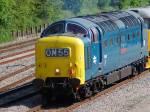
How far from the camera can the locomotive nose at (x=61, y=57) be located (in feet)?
63.4

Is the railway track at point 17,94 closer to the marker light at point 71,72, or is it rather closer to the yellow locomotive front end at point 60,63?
the yellow locomotive front end at point 60,63

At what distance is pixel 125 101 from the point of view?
20000mm

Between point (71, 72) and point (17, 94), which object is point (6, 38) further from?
point (71, 72)

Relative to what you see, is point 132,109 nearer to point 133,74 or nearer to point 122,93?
point 122,93

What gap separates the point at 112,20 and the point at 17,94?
5.07m

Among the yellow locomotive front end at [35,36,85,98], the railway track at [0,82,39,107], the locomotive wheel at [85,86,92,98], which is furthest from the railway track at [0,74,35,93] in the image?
the locomotive wheel at [85,86,92,98]

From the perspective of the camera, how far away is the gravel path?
18.6 m

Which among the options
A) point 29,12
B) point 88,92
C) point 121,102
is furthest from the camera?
point 29,12

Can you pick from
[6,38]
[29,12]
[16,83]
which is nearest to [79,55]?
[16,83]

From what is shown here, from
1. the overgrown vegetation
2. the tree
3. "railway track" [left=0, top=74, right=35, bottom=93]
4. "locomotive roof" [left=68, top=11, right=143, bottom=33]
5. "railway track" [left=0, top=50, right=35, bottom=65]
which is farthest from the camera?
the tree

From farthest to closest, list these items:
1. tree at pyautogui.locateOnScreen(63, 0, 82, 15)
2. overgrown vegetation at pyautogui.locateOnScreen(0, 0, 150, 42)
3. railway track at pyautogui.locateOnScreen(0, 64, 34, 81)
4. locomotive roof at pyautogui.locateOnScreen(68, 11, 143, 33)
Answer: tree at pyautogui.locateOnScreen(63, 0, 82, 15)
overgrown vegetation at pyautogui.locateOnScreen(0, 0, 150, 42)
railway track at pyautogui.locateOnScreen(0, 64, 34, 81)
locomotive roof at pyautogui.locateOnScreen(68, 11, 143, 33)

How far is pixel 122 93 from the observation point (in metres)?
21.5

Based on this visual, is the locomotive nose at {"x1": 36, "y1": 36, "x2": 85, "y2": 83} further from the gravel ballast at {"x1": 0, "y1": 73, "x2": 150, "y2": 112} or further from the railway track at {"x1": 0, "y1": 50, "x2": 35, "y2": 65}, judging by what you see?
the railway track at {"x1": 0, "y1": 50, "x2": 35, "y2": 65}

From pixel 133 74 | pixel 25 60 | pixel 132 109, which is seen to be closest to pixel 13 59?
pixel 25 60
